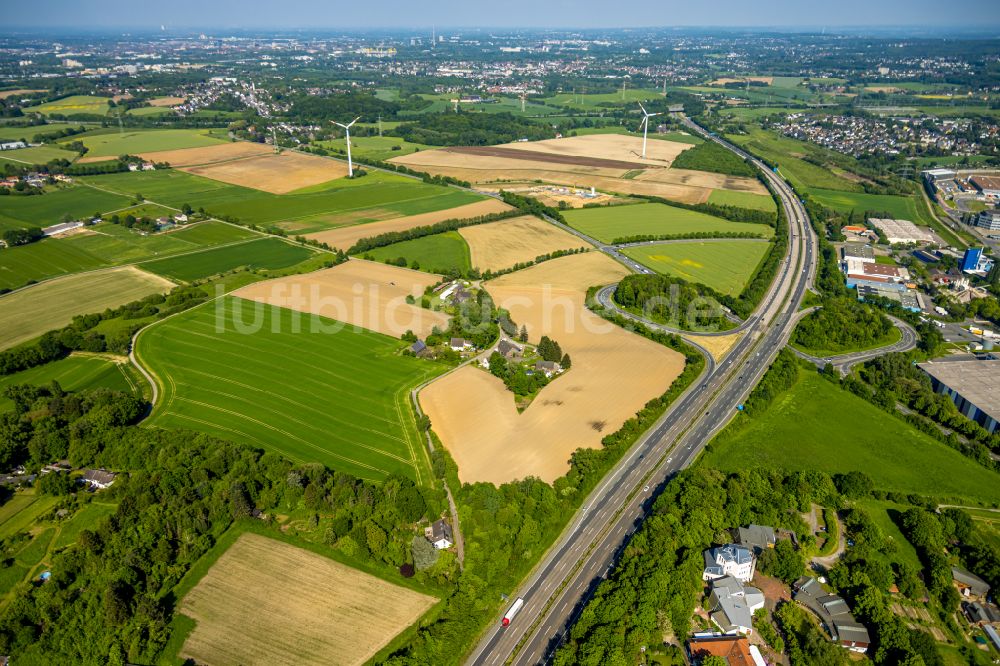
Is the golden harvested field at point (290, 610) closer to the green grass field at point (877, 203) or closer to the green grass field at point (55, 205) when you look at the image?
the green grass field at point (55, 205)

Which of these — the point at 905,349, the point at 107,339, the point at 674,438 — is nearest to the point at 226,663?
the point at 674,438

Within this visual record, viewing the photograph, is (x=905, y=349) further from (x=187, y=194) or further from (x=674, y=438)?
(x=187, y=194)

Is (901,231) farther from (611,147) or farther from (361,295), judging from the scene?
(361,295)

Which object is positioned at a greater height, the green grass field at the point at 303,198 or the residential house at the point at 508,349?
the green grass field at the point at 303,198

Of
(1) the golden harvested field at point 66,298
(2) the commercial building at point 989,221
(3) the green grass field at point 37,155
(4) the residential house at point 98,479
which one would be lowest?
(4) the residential house at point 98,479

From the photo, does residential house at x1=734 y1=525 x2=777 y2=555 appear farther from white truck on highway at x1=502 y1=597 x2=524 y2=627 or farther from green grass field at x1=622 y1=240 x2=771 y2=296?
green grass field at x1=622 y1=240 x2=771 y2=296

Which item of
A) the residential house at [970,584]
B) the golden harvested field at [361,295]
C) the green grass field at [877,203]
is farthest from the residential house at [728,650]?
the green grass field at [877,203]
